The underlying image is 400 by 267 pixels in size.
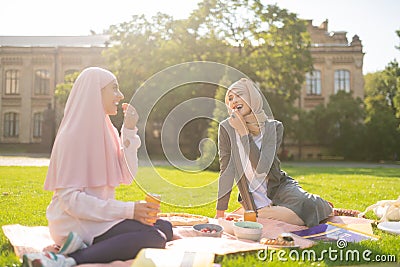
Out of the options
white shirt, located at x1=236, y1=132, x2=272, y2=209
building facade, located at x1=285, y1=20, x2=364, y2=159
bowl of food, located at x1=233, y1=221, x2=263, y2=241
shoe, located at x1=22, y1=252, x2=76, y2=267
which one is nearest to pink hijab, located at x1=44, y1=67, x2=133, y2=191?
shoe, located at x1=22, y1=252, x2=76, y2=267

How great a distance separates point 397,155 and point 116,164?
A: 944 inches

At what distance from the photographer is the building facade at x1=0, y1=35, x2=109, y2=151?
3150 centimetres

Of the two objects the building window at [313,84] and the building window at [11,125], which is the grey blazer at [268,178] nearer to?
the building window at [313,84]

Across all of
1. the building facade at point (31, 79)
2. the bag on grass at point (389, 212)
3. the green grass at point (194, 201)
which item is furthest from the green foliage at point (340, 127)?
the bag on grass at point (389, 212)

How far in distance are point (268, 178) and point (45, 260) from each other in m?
2.64

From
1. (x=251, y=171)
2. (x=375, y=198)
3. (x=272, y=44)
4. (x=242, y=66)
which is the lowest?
(x=375, y=198)

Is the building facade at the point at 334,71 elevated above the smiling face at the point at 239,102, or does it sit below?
above

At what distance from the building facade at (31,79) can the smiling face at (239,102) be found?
28.4 meters

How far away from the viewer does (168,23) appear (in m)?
21.2

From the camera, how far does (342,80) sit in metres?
30.5

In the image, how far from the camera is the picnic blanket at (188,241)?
10.4 ft

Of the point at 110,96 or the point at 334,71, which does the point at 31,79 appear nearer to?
the point at 334,71

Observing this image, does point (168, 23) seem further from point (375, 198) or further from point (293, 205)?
point (293, 205)

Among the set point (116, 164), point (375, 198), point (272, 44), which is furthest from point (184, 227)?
point (272, 44)
